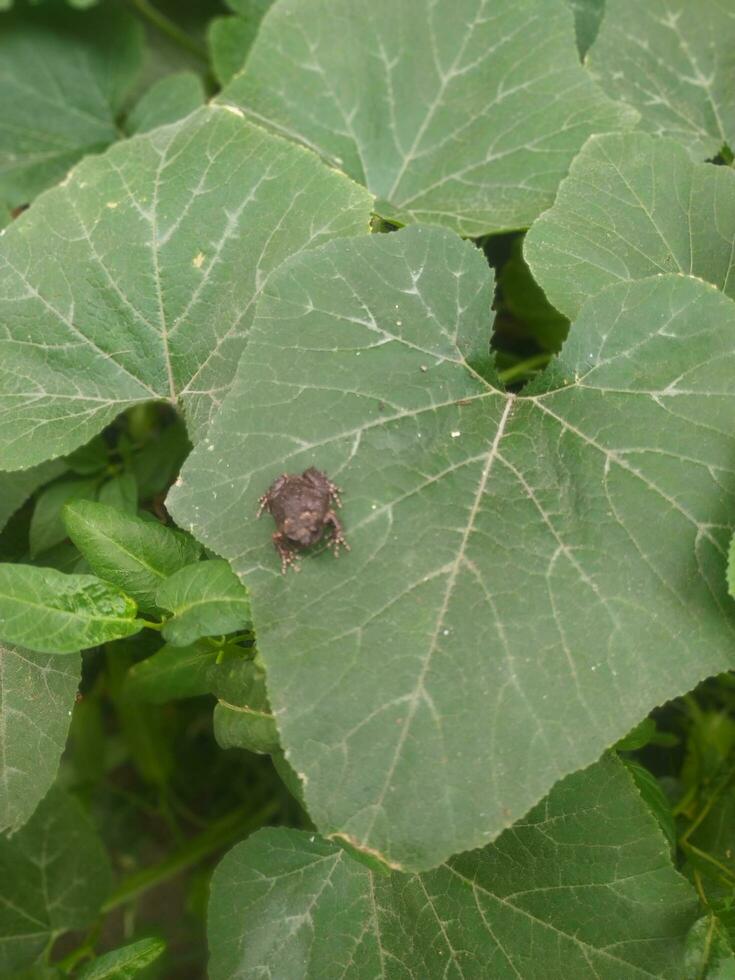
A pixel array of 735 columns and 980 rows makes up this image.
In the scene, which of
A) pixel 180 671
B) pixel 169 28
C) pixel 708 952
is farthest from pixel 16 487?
pixel 169 28

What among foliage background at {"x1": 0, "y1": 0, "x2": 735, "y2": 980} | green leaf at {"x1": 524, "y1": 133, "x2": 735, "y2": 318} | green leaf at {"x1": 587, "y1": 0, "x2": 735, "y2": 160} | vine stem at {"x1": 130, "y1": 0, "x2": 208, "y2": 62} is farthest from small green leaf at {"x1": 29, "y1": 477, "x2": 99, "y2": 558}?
vine stem at {"x1": 130, "y1": 0, "x2": 208, "y2": 62}

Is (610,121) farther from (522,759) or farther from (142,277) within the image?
(522,759)

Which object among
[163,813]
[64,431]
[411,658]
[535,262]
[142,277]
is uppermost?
[535,262]

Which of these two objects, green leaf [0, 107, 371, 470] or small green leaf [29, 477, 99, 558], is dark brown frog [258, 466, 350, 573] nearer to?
green leaf [0, 107, 371, 470]

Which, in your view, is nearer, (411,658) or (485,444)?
(411,658)

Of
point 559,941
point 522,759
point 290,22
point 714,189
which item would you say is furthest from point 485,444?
point 290,22

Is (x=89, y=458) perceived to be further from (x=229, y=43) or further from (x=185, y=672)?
(x=229, y=43)

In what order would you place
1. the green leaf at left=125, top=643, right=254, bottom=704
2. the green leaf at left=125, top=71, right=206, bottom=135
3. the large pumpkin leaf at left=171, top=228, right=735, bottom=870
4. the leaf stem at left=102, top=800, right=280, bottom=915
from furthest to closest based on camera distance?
the green leaf at left=125, top=71, right=206, bottom=135
the leaf stem at left=102, top=800, right=280, bottom=915
the green leaf at left=125, top=643, right=254, bottom=704
the large pumpkin leaf at left=171, top=228, right=735, bottom=870
